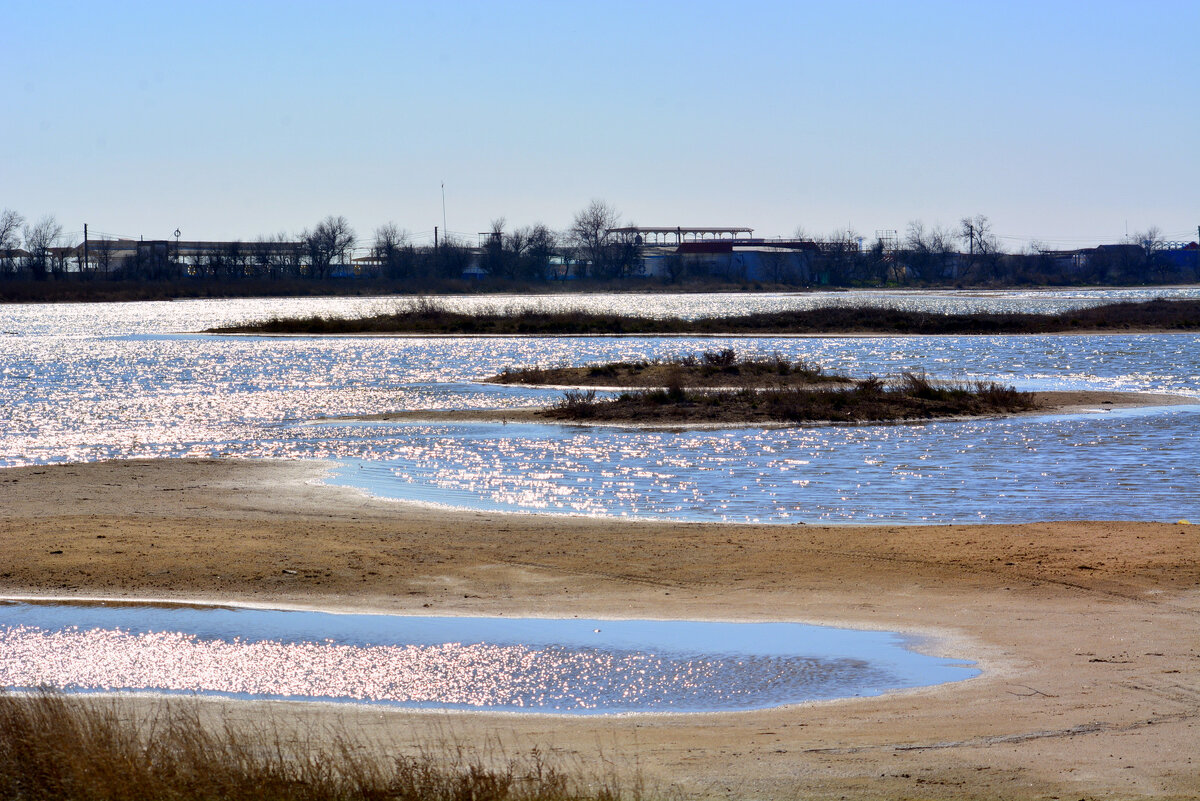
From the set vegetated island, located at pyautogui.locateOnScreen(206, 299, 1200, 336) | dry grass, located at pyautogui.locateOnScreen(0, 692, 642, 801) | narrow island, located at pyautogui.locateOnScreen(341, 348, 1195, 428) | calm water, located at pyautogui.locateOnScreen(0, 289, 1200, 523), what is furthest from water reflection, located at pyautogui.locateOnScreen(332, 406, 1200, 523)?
vegetated island, located at pyautogui.locateOnScreen(206, 299, 1200, 336)

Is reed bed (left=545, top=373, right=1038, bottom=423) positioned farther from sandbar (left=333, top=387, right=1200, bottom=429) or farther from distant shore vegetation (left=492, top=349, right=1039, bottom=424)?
sandbar (left=333, top=387, right=1200, bottom=429)

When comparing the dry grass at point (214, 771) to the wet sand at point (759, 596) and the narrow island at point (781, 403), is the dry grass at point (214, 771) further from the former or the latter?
the narrow island at point (781, 403)

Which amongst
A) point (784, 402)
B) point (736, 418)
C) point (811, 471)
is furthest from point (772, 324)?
point (811, 471)

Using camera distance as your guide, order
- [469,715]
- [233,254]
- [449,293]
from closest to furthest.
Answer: [469,715]
[449,293]
[233,254]

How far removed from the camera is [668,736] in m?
8.25

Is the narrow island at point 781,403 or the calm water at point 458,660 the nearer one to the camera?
the calm water at point 458,660

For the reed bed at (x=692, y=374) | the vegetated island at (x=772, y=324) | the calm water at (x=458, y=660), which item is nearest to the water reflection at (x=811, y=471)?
the calm water at (x=458, y=660)

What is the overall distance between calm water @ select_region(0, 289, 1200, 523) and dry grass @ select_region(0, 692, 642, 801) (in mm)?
10878

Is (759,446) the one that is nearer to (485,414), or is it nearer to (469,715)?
(485,414)

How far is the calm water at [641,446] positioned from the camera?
18984 millimetres

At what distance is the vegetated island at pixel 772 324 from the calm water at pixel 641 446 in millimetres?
21814

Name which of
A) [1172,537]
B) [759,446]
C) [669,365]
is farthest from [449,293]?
[1172,537]

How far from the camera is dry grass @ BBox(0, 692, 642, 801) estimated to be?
21.0 ft

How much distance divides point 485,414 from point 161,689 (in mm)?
23604
